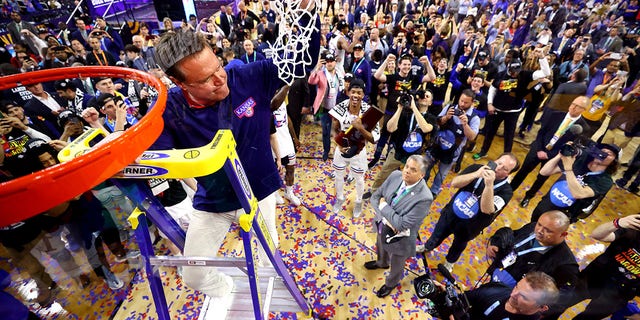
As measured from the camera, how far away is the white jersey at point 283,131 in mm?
4152

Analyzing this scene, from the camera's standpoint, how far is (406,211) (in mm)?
2994

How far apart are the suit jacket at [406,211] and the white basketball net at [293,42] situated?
1760 mm

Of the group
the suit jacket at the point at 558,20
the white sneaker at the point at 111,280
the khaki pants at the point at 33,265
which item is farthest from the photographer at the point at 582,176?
the suit jacket at the point at 558,20

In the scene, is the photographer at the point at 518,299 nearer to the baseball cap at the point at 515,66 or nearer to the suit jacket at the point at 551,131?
the suit jacket at the point at 551,131

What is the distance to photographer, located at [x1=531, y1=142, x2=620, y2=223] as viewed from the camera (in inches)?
133

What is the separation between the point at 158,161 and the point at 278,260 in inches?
58.0

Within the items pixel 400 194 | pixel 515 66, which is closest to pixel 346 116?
pixel 400 194

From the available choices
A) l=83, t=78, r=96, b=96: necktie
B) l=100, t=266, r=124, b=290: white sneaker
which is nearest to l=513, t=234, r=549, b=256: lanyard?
l=100, t=266, r=124, b=290: white sneaker

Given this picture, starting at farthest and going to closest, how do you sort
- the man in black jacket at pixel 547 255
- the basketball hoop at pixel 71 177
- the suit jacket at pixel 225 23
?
the suit jacket at pixel 225 23 → the man in black jacket at pixel 547 255 → the basketball hoop at pixel 71 177

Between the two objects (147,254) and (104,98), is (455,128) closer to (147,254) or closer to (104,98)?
(147,254)

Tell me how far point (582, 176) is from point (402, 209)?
249 centimetres

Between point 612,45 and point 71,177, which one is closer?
point 71,177

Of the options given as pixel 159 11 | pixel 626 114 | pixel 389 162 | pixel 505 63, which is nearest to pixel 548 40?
pixel 505 63

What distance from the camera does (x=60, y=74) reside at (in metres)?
1.75
